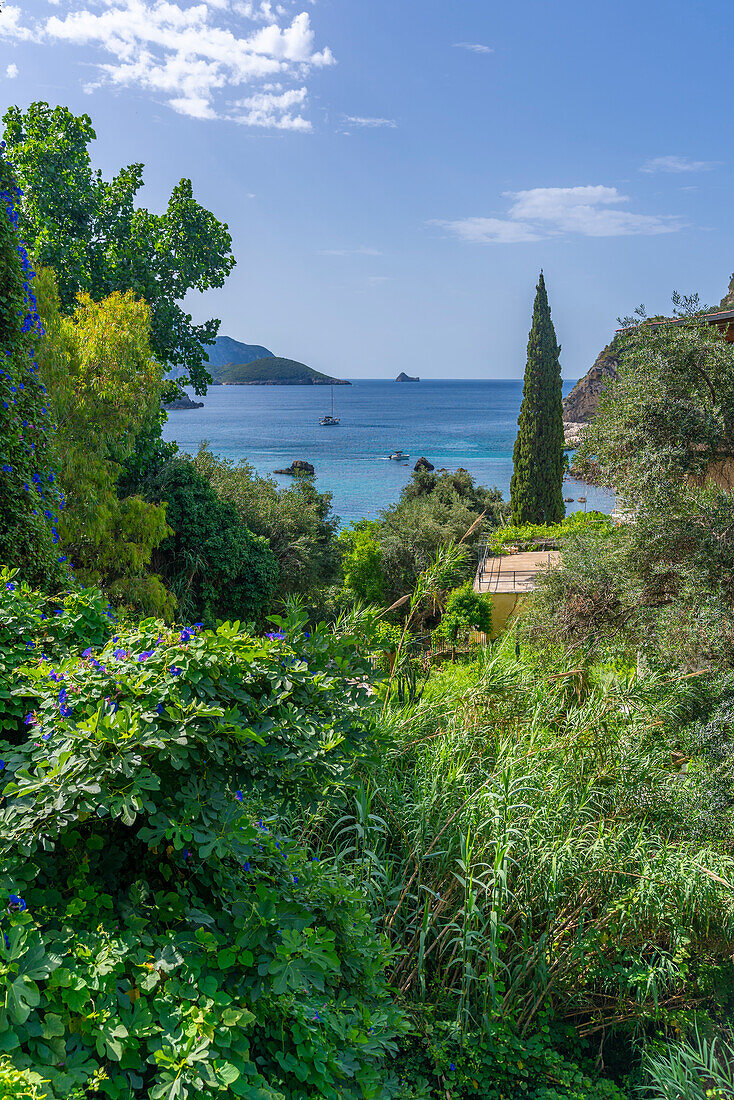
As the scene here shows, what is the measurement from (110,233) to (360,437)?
86570 mm

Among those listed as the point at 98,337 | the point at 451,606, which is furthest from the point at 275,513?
the point at 98,337

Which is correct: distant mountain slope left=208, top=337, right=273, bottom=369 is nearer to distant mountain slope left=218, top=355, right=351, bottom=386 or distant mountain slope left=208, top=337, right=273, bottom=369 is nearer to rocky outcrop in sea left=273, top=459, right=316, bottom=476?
distant mountain slope left=218, top=355, right=351, bottom=386

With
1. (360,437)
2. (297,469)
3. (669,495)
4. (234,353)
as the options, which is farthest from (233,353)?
(669,495)

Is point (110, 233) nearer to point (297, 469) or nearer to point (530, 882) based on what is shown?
point (530, 882)

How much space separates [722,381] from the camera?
19.5 ft

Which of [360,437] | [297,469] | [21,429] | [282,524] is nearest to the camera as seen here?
[21,429]

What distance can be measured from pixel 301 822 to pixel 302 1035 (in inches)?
64.5

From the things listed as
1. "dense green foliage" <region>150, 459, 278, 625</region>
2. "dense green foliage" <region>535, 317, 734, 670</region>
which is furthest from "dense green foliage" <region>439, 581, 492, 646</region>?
"dense green foliage" <region>150, 459, 278, 625</region>

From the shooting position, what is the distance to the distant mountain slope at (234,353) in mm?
184375

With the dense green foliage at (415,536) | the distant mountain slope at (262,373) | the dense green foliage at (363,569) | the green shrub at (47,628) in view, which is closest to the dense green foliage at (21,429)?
the green shrub at (47,628)

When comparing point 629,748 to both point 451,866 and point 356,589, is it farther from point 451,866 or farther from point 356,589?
point 356,589

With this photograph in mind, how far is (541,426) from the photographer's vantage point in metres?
23.0

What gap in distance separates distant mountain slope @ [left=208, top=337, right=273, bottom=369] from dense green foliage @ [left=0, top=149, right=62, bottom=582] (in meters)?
186

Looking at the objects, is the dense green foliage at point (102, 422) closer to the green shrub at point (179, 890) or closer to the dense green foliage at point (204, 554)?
the dense green foliage at point (204, 554)
